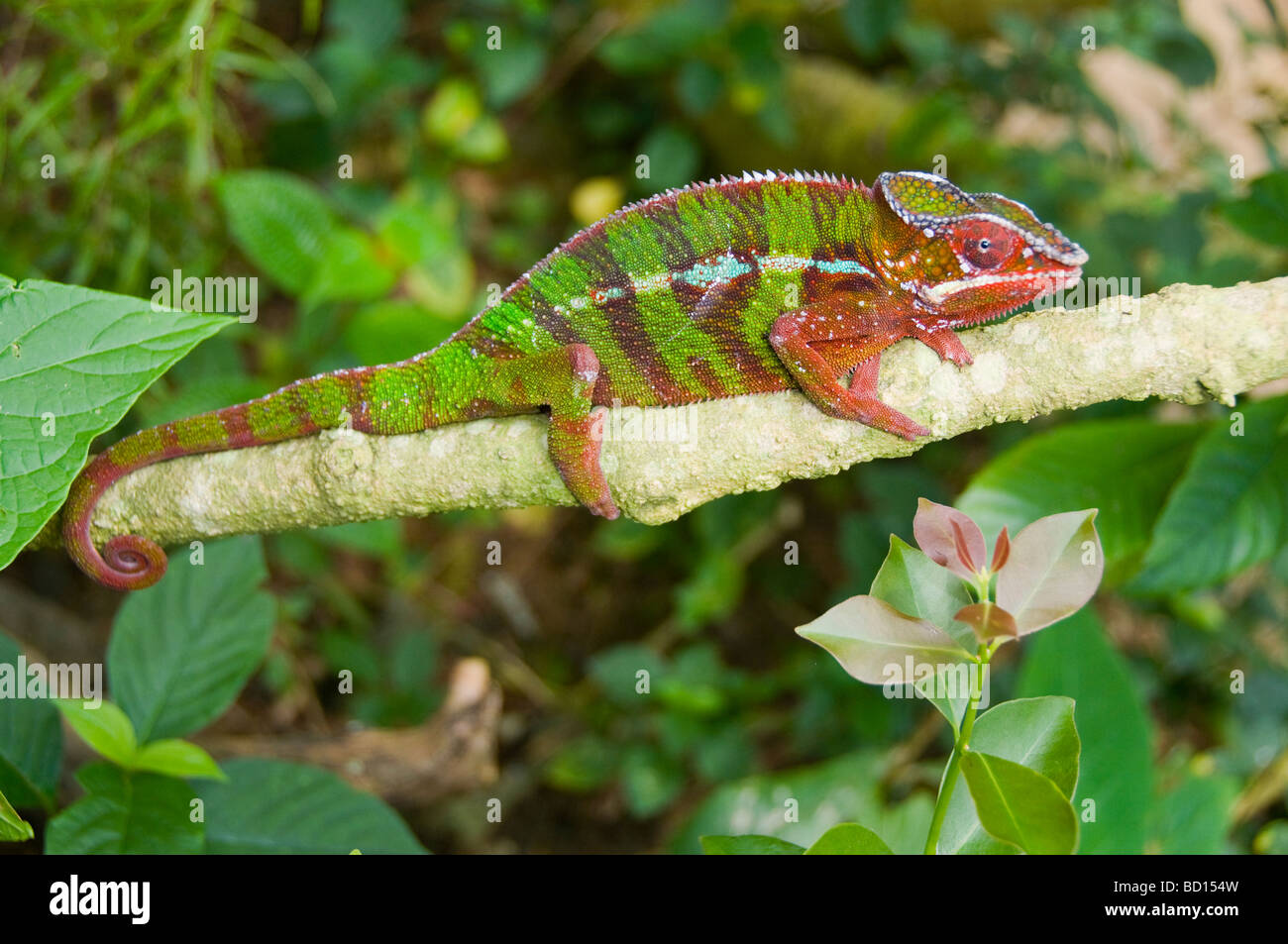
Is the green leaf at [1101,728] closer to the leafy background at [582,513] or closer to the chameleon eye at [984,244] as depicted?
the leafy background at [582,513]

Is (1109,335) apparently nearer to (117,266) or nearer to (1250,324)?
(1250,324)

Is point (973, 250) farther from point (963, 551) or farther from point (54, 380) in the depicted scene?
point (54, 380)

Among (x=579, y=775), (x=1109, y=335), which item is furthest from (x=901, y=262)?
(x=579, y=775)

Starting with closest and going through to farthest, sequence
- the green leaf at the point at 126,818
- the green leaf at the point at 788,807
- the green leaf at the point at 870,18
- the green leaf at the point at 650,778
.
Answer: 1. the green leaf at the point at 126,818
2. the green leaf at the point at 788,807
3. the green leaf at the point at 650,778
4. the green leaf at the point at 870,18

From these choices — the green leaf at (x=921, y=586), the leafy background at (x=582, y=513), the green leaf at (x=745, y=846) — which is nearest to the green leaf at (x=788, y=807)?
the leafy background at (x=582, y=513)

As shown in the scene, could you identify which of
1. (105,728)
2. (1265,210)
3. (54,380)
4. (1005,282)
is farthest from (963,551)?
(1265,210)

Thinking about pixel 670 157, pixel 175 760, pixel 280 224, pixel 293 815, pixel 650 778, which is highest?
pixel 670 157
